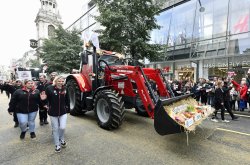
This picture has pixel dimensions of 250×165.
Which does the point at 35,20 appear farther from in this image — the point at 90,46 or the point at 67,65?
the point at 90,46

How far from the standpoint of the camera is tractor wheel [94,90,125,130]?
17.9ft

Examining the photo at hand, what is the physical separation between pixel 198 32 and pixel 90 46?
1349 centimetres

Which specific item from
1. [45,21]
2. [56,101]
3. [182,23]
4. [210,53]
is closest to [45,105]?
[56,101]

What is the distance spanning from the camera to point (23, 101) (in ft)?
16.6

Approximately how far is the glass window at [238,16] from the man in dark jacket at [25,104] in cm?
1543

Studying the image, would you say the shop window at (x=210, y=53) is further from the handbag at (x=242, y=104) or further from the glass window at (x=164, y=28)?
the handbag at (x=242, y=104)

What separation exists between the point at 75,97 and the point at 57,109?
2.94 metres

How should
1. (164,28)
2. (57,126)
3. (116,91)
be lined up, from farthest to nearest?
(164,28) → (116,91) → (57,126)

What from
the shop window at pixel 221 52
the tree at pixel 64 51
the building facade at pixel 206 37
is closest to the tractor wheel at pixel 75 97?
the building facade at pixel 206 37

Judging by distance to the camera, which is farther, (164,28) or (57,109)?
(164,28)

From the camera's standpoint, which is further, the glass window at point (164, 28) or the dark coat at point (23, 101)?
the glass window at point (164, 28)

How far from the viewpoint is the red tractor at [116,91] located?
16.4 feet

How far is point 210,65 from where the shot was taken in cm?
1678

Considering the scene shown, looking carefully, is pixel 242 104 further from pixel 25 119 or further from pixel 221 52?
pixel 25 119
